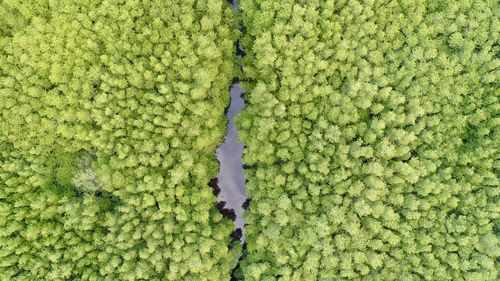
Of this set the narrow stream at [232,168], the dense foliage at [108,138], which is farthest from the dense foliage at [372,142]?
the dense foliage at [108,138]

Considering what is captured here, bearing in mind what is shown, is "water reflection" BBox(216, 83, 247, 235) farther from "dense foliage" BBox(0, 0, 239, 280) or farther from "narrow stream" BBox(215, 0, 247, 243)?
"dense foliage" BBox(0, 0, 239, 280)

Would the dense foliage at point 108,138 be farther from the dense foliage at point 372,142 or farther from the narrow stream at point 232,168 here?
the dense foliage at point 372,142

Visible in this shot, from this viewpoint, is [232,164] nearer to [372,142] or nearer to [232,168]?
[232,168]

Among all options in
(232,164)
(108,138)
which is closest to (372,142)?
(232,164)

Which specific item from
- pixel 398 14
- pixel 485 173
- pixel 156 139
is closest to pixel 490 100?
pixel 485 173

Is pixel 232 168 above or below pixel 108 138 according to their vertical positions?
below

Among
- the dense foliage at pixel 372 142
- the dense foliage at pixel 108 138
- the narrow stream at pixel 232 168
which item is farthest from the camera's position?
the narrow stream at pixel 232 168

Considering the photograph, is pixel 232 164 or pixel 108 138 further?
pixel 232 164
